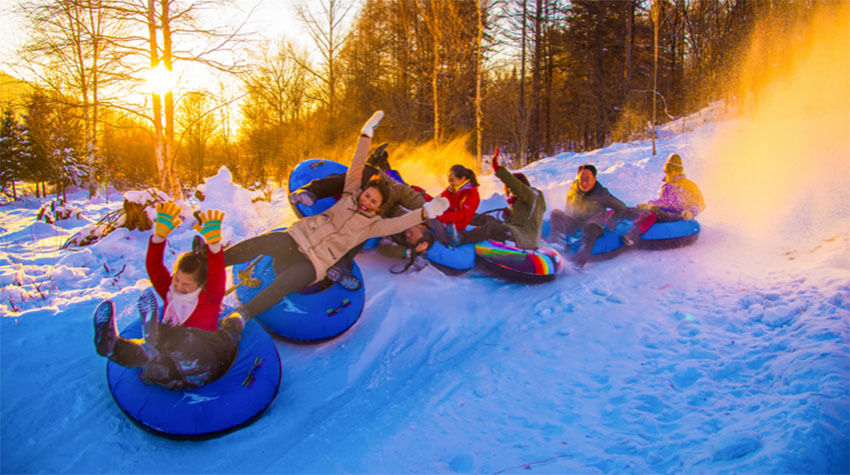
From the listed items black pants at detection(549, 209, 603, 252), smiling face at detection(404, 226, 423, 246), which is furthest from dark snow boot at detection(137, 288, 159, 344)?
black pants at detection(549, 209, 603, 252)

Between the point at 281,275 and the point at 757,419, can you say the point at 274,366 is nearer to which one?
the point at 281,275

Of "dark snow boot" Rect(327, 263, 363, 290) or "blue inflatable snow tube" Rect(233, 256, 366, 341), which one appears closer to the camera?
"blue inflatable snow tube" Rect(233, 256, 366, 341)

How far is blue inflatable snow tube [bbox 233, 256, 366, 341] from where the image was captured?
3502 millimetres

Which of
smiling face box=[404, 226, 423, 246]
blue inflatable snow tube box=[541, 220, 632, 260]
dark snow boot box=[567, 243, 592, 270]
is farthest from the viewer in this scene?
blue inflatable snow tube box=[541, 220, 632, 260]

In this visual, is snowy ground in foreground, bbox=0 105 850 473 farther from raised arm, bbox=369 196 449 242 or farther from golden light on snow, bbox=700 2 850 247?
golden light on snow, bbox=700 2 850 247

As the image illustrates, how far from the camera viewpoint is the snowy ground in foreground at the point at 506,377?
2.27 meters

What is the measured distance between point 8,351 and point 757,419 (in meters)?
4.75

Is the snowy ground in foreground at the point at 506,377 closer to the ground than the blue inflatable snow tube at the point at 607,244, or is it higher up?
closer to the ground

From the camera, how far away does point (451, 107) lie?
12.8m

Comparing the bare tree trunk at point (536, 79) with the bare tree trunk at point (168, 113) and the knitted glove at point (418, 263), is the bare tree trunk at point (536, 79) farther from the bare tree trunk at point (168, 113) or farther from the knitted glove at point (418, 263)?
the knitted glove at point (418, 263)

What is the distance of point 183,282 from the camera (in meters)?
2.55

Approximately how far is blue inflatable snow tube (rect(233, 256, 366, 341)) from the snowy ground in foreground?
0.17 meters

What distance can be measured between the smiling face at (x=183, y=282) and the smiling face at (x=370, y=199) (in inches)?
60.4


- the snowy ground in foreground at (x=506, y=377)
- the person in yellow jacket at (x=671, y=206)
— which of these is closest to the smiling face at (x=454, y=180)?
the snowy ground in foreground at (x=506, y=377)
